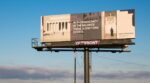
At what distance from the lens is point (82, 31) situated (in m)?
70.2

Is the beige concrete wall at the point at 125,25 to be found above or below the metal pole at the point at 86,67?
above

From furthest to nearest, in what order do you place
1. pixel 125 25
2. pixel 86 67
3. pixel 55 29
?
pixel 55 29 < pixel 86 67 < pixel 125 25

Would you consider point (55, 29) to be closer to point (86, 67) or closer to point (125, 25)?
point (86, 67)

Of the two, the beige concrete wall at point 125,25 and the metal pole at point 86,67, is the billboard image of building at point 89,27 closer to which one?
the beige concrete wall at point 125,25

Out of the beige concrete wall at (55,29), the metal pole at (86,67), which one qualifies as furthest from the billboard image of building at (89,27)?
the metal pole at (86,67)

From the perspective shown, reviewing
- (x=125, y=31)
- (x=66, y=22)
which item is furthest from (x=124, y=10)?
(x=66, y=22)

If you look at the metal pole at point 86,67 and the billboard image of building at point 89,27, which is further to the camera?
the metal pole at point 86,67

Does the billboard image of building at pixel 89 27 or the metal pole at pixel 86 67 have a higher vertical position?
the billboard image of building at pixel 89 27

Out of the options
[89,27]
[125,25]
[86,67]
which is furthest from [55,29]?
[125,25]

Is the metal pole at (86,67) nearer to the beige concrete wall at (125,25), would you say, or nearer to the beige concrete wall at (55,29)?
the beige concrete wall at (55,29)

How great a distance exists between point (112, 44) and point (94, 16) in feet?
12.5

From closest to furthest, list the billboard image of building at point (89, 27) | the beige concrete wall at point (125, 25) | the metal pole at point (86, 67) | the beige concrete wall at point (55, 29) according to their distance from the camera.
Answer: the beige concrete wall at point (125, 25), the billboard image of building at point (89, 27), the metal pole at point (86, 67), the beige concrete wall at point (55, 29)

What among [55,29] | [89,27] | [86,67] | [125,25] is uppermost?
[125,25]

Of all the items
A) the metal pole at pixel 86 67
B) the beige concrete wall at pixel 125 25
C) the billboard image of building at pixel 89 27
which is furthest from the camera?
the metal pole at pixel 86 67
